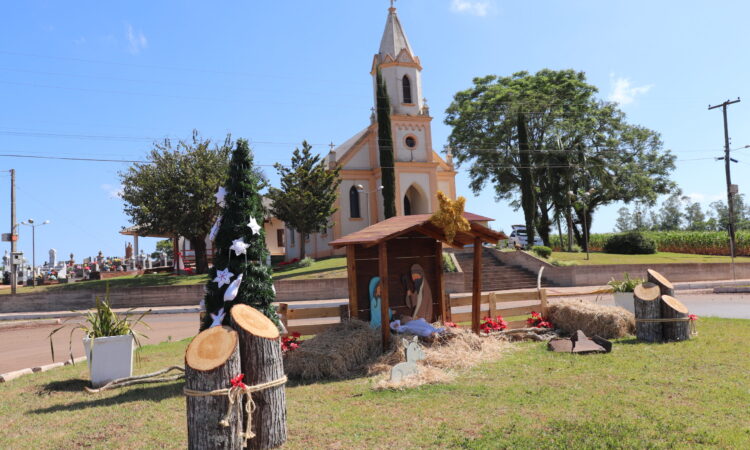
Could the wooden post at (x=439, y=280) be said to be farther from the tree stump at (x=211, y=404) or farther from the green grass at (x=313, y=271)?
the green grass at (x=313, y=271)

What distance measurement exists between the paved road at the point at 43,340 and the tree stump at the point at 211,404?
775 cm

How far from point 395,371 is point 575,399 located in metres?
2.32

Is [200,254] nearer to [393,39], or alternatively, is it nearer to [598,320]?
[393,39]

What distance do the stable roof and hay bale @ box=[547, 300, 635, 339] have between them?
238 cm

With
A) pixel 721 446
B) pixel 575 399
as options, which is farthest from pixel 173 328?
pixel 721 446

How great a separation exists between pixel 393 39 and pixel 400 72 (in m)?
2.67

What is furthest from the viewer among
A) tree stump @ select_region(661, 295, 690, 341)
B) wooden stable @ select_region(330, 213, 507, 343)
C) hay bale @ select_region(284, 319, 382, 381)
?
tree stump @ select_region(661, 295, 690, 341)

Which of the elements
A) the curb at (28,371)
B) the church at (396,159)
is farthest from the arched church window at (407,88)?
the curb at (28,371)

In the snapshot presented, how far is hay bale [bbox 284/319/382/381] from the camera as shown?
7891 millimetres

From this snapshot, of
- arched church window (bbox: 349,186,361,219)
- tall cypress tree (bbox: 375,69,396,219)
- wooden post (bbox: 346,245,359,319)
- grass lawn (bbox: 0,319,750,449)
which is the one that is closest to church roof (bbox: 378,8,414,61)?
tall cypress tree (bbox: 375,69,396,219)

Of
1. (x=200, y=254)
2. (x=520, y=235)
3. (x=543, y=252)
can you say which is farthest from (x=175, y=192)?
(x=520, y=235)

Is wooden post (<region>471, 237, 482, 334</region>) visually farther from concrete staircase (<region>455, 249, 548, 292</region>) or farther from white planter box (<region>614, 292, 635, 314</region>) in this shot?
concrete staircase (<region>455, 249, 548, 292</region>)

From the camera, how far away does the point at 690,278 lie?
27172mm

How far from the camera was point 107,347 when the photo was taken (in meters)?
A: 8.00
